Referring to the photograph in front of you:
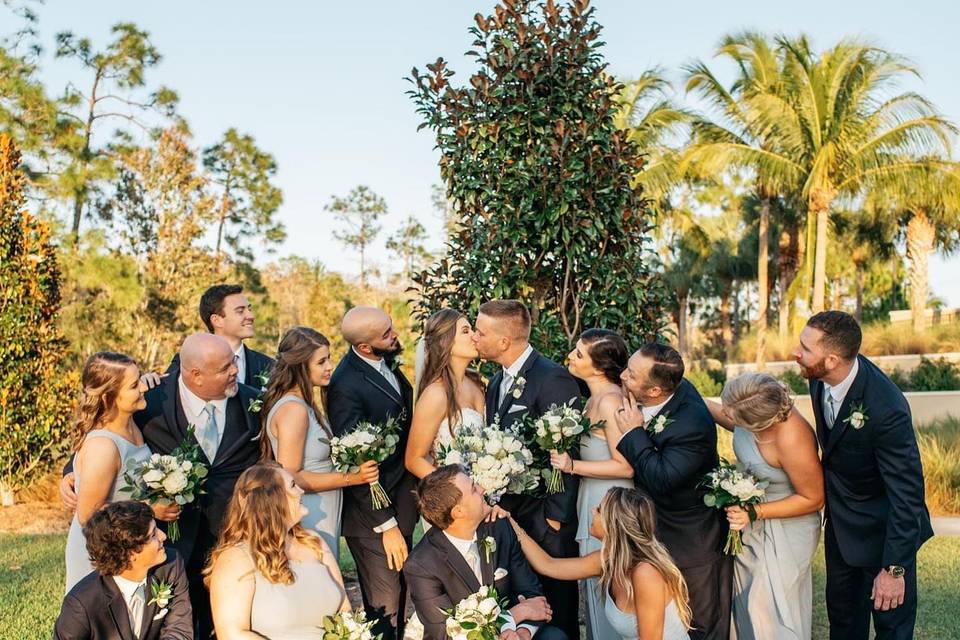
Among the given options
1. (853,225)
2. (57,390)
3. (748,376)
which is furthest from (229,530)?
(853,225)

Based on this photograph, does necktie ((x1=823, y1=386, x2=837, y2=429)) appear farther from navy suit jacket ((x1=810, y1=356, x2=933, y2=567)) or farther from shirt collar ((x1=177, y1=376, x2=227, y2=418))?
shirt collar ((x1=177, y1=376, x2=227, y2=418))

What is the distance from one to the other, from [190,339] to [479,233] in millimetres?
2431

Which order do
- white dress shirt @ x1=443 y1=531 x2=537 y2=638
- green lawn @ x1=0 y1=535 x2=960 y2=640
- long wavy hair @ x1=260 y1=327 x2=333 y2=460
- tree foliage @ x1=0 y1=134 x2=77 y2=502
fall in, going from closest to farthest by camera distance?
1. white dress shirt @ x1=443 y1=531 x2=537 y2=638
2. long wavy hair @ x1=260 y1=327 x2=333 y2=460
3. green lawn @ x1=0 y1=535 x2=960 y2=640
4. tree foliage @ x1=0 y1=134 x2=77 y2=502

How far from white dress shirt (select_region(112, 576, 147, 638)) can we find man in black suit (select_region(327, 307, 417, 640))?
148 centimetres

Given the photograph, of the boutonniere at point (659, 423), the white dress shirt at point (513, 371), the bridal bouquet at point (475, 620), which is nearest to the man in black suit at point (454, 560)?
the bridal bouquet at point (475, 620)

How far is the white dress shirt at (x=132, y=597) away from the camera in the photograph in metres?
4.46

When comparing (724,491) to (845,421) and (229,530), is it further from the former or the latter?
(229,530)

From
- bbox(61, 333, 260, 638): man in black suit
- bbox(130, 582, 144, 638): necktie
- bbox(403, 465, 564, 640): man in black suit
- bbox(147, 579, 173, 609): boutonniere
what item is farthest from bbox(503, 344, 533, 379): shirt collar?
bbox(130, 582, 144, 638): necktie

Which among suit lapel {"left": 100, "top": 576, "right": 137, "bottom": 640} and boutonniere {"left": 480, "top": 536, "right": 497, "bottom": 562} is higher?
boutonniere {"left": 480, "top": 536, "right": 497, "bottom": 562}

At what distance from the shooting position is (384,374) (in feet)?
19.2

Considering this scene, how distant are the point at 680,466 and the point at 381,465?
6.27 feet

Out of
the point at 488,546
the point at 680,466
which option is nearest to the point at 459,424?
the point at 488,546

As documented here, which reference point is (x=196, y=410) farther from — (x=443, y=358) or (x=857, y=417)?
(x=857, y=417)

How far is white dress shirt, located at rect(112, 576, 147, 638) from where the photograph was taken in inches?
176
